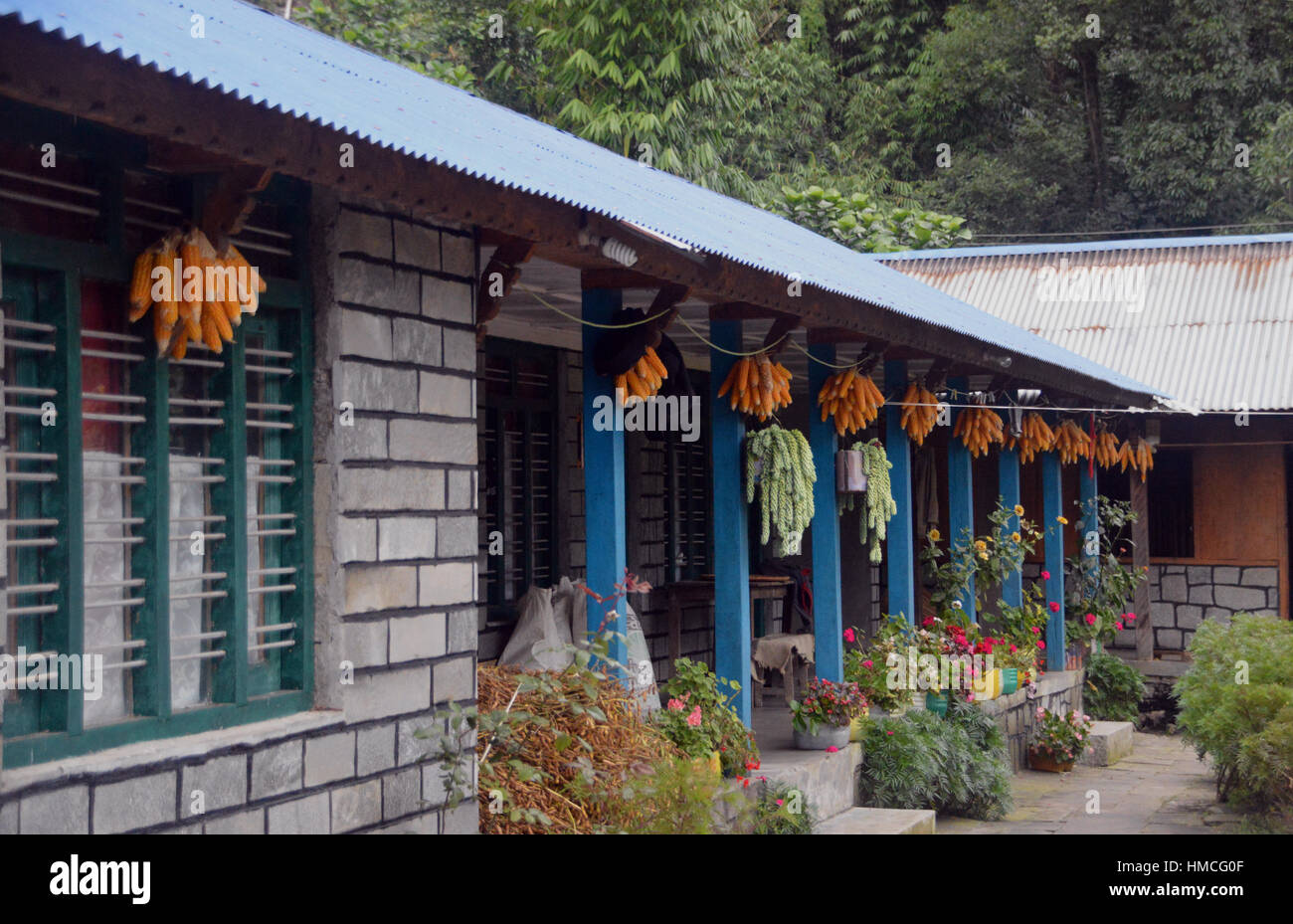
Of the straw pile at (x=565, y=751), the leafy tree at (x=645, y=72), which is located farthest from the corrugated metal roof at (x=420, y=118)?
the leafy tree at (x=645, y=72)

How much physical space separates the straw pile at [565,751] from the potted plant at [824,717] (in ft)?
6.63

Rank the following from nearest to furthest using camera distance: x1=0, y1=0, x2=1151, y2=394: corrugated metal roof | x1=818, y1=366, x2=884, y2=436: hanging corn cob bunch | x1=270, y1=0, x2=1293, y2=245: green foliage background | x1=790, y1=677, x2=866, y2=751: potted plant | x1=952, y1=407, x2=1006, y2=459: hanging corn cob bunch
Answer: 1. x1=0, y1=0, x2=1151, y2=394: corrugated metal roof
2. x1=790, y1=677, x2=866, y2=751: potted plant
3. x1=818, y1=366, x2=884, y2=436: hanging corn cob bunch
4. x1=952, y1=407, x2=1006, y2=459: hanging corn cob bunch
5. x1=270, y1=0, x2=1293, y2=245: green foliage background

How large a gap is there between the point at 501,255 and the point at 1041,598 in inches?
343

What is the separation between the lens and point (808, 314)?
7.77 metres

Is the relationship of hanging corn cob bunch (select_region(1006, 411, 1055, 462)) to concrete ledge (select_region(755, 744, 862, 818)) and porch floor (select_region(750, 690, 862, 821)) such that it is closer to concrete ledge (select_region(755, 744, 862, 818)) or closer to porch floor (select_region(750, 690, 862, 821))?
porch floor (select_region(750, 690, 862, 821))

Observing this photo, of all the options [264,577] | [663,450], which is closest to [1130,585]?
[663,450]

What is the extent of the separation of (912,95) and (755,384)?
24.5 m

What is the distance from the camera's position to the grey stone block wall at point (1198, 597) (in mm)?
15414

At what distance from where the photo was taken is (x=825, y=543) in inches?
356

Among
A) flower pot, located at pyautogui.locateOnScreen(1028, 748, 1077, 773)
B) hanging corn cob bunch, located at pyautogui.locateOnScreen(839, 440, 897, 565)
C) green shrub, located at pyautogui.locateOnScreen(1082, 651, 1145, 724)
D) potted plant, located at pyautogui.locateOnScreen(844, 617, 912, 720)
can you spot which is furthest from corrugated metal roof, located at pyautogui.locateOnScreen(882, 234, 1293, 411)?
hanging corn cob bunch, located at pyautogui.locateOnScreen(839, 440, 897, 565)

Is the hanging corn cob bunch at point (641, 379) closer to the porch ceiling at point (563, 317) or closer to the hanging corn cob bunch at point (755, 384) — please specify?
the porch ceiling at point (563, 317)

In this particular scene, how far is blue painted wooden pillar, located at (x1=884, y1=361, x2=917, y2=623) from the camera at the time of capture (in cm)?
1025

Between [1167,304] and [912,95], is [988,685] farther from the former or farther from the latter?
[912,95]

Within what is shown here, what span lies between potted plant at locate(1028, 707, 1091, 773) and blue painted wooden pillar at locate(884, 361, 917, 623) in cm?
231
